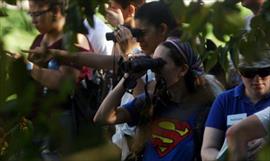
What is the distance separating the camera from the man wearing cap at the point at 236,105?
2973 millimetres

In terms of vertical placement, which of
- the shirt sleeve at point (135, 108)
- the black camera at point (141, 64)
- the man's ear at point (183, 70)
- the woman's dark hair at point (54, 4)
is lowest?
the shirt sleeve at point (135, 108)

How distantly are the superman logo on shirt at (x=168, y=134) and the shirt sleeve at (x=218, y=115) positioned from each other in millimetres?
154

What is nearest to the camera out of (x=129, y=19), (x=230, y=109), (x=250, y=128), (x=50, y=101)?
(x=50, y=101)

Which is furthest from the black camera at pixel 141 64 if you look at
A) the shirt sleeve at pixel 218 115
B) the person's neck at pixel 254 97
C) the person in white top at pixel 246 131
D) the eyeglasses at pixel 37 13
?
the eyeglasses at pixel 37 13

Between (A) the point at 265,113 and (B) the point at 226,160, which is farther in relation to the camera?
(A) the point at 265,113

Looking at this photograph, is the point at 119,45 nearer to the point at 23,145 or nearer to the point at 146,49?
the point at 146,49

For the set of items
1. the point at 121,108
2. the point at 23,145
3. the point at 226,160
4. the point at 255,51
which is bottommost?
the point at 121,108

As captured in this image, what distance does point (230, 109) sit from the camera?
9.97 feet

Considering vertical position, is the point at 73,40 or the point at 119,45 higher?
the point at 73,40

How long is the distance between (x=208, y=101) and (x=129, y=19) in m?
0.82

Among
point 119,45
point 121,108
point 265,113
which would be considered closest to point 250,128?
point 265,113

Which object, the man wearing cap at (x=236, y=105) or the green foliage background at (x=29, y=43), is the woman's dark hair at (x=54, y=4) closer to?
the green foliage background at (x=29, y=43)

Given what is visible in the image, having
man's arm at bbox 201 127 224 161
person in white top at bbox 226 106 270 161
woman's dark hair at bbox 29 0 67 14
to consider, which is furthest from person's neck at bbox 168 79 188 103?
woman's dark hair at bbox 29 0 67 14

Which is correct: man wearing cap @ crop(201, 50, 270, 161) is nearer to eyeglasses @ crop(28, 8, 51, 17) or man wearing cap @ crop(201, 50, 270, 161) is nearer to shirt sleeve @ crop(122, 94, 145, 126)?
shirt sleeve @ crop(122, 94, 145, 126)
